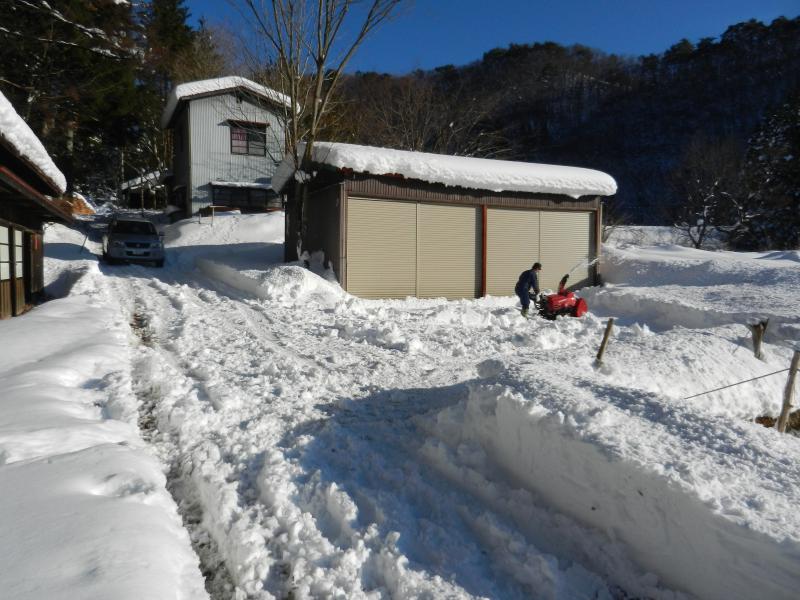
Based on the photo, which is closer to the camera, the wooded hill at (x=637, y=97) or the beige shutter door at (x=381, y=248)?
the beige shutter door at (x=381, y=248)

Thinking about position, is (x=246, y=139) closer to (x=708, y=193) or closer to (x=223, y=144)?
(x=223, y=144)

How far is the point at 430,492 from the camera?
3.64 m

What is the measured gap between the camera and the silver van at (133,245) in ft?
59.0

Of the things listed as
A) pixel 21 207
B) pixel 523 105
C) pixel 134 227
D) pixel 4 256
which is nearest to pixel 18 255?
pixel 21 207

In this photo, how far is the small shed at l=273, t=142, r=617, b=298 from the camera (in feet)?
43.4

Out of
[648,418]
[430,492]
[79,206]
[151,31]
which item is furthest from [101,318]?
[79,206]

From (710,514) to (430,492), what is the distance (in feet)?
5.77

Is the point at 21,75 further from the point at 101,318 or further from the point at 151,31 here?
the point at 101,318

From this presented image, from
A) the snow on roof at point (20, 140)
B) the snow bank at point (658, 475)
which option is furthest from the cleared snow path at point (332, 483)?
the snow on roof at point (20, 140)

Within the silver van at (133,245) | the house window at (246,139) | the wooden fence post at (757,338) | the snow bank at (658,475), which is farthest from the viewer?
the house window at (246,139)

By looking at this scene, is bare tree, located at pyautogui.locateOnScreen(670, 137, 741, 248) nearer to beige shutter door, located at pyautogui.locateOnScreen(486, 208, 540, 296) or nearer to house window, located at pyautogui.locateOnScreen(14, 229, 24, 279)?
beige shutter door, located at pyautogui.locateOnScreen(486, 208, 540, 296)

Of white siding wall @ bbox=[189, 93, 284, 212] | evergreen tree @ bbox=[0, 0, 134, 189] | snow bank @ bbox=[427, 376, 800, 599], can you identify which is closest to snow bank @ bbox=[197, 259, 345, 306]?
snow bank @ bbox=[427, 376, 800, 599]

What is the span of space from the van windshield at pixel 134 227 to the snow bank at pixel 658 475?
1757cm

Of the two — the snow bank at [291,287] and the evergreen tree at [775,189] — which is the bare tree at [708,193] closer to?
the evergreen tree at [775,189]
